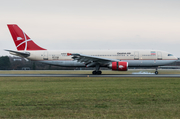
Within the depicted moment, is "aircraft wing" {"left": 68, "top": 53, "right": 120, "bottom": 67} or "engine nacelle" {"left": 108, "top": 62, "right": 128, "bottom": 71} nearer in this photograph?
"engine nacelle" {"left": 108, "top": 62, "right": 128, "bottom": 71}

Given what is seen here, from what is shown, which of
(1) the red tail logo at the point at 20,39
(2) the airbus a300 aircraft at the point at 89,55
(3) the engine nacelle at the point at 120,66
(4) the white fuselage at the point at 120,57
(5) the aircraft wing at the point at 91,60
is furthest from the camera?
(1) the red tail logo at the point at 20,39

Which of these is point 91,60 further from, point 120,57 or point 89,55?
point 120,57

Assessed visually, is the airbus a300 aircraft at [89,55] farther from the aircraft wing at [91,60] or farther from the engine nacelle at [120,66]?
the engine nacelle at [120,66]

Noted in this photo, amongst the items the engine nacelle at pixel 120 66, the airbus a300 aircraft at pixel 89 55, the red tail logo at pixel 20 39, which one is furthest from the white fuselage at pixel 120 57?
the engine nacelle at pixel 120 66

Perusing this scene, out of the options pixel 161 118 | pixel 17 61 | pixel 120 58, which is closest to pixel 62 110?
pixel 161 118

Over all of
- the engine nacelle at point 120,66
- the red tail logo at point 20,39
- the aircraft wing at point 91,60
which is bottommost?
the engine nacelle at point 120,66

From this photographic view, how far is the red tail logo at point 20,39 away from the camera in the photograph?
114ft

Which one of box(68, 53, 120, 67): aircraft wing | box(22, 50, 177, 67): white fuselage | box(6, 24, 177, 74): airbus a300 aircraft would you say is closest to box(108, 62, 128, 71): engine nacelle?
box(6, 24, 177, 74): airbus a300 aircraft

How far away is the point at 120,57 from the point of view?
1304 inches

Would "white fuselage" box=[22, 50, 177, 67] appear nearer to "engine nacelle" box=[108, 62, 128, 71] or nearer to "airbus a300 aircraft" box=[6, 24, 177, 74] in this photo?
"airbus a300 aircraft" box=[6, 24, 177, 74]

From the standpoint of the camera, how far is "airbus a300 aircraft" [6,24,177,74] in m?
32.7

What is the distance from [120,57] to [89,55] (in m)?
4.49

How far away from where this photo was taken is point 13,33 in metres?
34.9

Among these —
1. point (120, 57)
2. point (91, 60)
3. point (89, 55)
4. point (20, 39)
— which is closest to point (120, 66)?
point (120, 57)
